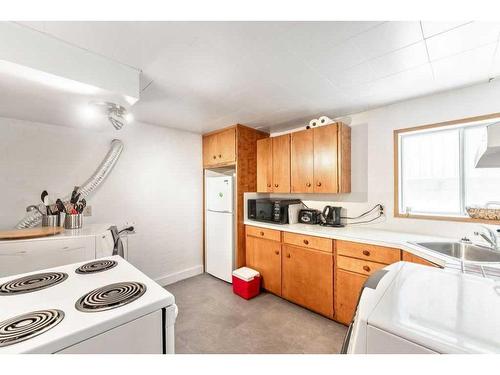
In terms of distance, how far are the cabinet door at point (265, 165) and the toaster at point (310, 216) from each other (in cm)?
57

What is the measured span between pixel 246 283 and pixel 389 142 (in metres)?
2.38

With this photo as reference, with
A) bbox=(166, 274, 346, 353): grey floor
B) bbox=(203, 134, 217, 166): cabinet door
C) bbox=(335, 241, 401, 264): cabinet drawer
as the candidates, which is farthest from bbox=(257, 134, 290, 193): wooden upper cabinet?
bbox=(166, 274, 346, 353): grey floor

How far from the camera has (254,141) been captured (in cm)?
325

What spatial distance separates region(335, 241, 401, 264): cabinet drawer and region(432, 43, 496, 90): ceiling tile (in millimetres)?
1491

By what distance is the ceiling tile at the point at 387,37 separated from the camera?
1192mm

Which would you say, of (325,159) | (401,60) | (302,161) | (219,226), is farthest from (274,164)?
(401,60)

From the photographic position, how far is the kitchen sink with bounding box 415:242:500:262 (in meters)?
1.52

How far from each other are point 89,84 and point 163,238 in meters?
2.28

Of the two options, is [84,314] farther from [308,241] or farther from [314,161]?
[314,161]

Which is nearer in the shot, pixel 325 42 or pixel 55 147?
pixel 325 42

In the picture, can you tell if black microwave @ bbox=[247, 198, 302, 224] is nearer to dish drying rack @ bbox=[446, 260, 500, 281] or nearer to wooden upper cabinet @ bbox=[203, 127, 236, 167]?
wooden upper cabinet @ bbox=[203, 127, 236, 167]

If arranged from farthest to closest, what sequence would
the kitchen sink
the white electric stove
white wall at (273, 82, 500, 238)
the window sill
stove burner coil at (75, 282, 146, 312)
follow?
white wall at (273, 82, 500, 238), the window sill, the kitchen sink, stove burner coil at (75, 282, 146, 312), the white electric stove
